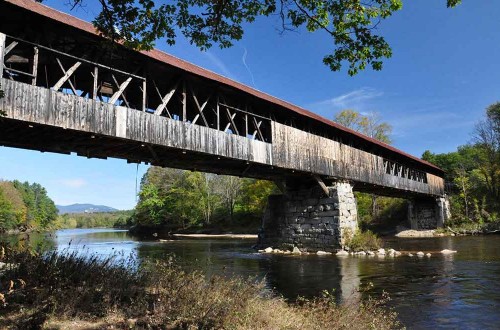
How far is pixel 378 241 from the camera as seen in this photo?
1778cm

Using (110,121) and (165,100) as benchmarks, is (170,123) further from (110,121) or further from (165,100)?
(110,121)

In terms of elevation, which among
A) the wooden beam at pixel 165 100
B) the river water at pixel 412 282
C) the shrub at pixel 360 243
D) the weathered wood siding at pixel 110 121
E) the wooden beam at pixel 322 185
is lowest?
the river water at pixel 412 282

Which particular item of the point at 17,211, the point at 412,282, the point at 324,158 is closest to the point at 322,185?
the point at 324,158

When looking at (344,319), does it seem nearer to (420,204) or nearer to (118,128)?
(118,128)

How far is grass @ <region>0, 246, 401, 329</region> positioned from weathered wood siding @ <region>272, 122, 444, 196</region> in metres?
10.9

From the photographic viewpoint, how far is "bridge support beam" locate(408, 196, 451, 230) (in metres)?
34.0

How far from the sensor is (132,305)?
448 centimetres

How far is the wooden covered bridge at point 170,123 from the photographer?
934cm

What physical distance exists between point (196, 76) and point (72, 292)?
9.40m

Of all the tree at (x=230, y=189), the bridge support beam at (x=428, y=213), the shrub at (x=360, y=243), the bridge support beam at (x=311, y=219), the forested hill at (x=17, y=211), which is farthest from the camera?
the forested hill at (x=17, y=211)

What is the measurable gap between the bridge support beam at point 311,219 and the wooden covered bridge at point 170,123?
0.18 ft

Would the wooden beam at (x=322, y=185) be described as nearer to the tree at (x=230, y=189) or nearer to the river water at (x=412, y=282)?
the river water at (x=412, y=282)

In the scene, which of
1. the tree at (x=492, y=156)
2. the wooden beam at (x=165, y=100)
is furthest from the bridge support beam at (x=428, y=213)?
the wooden beam at (x=165, y=100)

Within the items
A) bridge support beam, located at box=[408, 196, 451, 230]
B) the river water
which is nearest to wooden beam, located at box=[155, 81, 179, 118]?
the river water
